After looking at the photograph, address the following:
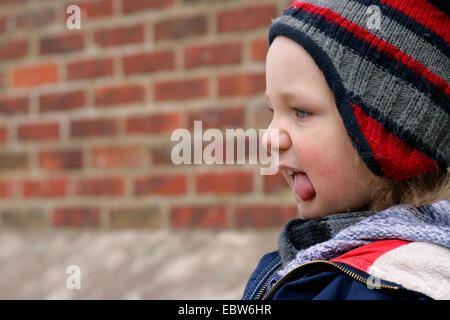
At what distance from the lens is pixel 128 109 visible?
6.53 ft

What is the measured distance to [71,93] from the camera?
6.81ft

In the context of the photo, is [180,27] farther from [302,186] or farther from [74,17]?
[302,186]

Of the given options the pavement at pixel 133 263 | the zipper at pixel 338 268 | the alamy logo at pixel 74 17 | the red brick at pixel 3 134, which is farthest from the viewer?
the red brick at pixel 3 134

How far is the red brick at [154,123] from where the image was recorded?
6.31 feet

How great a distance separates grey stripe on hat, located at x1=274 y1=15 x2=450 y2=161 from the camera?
1.07 m

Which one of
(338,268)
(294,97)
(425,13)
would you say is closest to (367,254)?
(338,268)

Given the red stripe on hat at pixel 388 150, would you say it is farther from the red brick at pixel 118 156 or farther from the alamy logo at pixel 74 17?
the alamy logo at pixel 74 17

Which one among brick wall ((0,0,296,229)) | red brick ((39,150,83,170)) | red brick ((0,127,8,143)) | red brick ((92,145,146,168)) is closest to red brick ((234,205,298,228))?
brick wall ((0,0,296,229))

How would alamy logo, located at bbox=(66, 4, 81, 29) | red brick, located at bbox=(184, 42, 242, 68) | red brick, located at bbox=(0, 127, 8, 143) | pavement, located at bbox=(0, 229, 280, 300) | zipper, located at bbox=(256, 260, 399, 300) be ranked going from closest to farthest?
1. zipper, located at bbox=(256, 260, 399, 300)
2. pavement, located at bbox=(0, 229, 280, 300)
3. red brick, located at bbox=(184, 42, 242, 68)
4. alamy logo, located at bbox=(66, 4, 81, 29)
5. red brick, located at bbox=(0, 127, 8, 143)

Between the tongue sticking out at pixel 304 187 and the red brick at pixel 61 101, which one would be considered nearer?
the tongue sticking out at pixel 304 187

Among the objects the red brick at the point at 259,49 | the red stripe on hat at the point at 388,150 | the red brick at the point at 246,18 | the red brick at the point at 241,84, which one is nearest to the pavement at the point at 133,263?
the red brick at the point at 241,84

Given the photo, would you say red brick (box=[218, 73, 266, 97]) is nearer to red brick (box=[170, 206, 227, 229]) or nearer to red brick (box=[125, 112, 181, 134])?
red brick (box=[125, 112, 181, 134])

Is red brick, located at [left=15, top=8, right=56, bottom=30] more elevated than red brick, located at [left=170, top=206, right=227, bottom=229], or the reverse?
red brick, located at [left=15, top=8, right=56, bottom=30]

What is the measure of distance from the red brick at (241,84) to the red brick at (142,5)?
1.08ft
